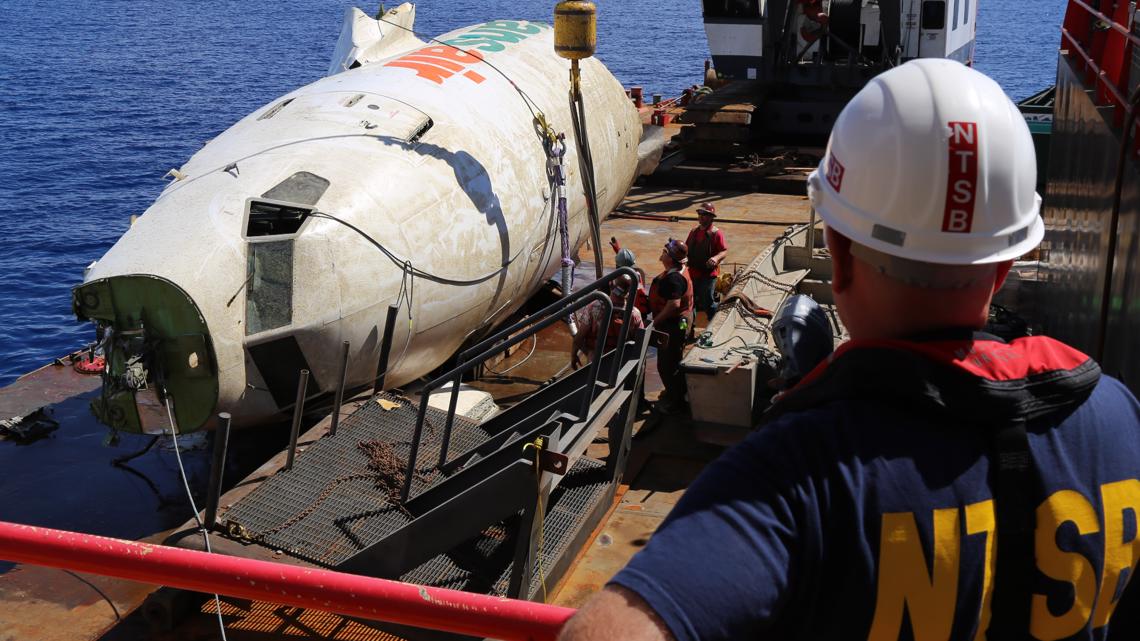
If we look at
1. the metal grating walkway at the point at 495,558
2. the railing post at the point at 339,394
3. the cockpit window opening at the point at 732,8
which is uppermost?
the cockpit window opening at the point at 732,8

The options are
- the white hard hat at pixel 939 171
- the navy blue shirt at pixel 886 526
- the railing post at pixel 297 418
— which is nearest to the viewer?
the navy blue shirt at pixel 886 526

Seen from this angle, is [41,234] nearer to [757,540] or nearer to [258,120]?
[258,120]

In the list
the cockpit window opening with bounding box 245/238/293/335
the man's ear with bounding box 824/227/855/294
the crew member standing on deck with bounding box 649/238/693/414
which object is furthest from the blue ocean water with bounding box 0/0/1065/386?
the man's ear with bounding box 824/227/855/294

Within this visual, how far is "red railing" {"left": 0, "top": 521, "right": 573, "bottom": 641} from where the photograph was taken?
9.29 feet

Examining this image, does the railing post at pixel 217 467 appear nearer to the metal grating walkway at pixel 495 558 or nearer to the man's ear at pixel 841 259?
the metal grating walkway at pixel 495 558

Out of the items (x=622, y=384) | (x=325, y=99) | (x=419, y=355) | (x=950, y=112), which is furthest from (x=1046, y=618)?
(x=325, y=99)

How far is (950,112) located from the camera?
2.02 meters

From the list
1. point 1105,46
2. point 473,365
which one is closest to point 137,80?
point 473,365

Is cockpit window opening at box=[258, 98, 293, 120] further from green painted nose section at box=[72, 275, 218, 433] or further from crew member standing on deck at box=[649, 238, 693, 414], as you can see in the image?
crew member standing on deck at box=[649, 238, 693, 414]

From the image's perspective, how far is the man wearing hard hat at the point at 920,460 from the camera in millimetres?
1750

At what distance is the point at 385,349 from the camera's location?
30.7ft

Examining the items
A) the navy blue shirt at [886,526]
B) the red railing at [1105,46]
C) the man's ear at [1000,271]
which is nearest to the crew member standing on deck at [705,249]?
the red railing at [1105,46]

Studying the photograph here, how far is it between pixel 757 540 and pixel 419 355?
Result: 9081 mm

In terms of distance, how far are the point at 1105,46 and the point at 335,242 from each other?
704 cm
